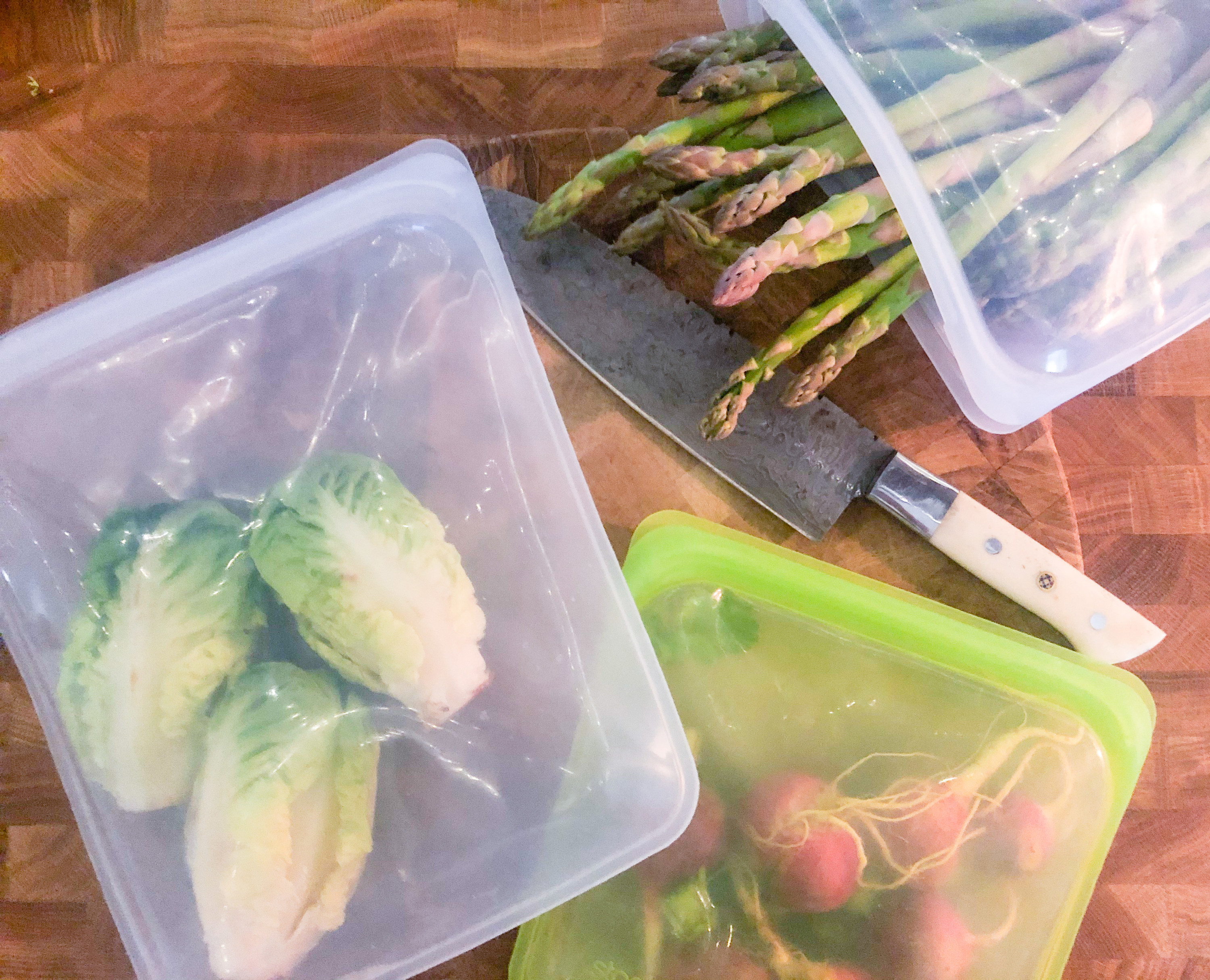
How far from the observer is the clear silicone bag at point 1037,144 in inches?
38.2

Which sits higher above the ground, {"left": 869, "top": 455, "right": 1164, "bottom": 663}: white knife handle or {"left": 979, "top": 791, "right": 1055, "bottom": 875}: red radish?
A: {"left": 869, "top": 455, "right": 1164, "bottom": 663}: white knife handle

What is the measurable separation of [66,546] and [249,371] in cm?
32

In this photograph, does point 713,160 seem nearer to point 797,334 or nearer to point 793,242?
point 793,242

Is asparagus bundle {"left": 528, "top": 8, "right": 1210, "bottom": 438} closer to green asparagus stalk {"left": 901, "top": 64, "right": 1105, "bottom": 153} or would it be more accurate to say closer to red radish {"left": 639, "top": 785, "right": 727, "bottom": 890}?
green asparagus stalk {"left": 901, "top": 64, "right": 1105, "bottom": 153}

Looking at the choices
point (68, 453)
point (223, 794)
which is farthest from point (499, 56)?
point (223, 794)

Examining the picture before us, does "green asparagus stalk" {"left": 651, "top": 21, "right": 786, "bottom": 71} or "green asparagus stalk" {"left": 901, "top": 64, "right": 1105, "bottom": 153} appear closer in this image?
"green asparagus stalk" {"left": 901, "top": 64, "right": 1105, "bottom": 153}

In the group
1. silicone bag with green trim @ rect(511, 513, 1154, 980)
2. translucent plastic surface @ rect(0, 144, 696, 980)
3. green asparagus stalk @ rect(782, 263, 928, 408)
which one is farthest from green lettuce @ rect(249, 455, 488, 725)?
green asparagus stalk @ rect(782, 263, 928, 408)

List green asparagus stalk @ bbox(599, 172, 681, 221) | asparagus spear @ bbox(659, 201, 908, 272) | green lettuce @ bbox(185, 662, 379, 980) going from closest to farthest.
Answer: green lettuce @ bbox(185, 662, 379, 980), asparagus spear @ bbox(659, 201, 908, 272), green asparagus stalk @ bbox(599, 172, 681, 221)

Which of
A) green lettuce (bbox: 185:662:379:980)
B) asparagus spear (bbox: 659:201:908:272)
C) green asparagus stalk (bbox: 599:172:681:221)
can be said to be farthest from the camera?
green asparagus stalk (bbox: 599:172:681:221)

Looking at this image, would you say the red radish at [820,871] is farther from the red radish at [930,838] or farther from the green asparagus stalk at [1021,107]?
the green asparagus stalk at [1021,107]

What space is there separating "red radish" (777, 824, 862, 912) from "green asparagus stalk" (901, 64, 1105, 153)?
2.93 feet

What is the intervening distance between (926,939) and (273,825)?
86 centimetres

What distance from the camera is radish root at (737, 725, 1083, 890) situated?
1113 mm

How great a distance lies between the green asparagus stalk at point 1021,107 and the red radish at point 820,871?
894 millimetres
